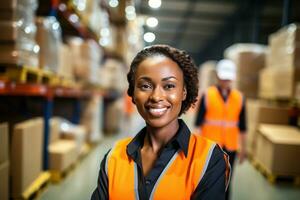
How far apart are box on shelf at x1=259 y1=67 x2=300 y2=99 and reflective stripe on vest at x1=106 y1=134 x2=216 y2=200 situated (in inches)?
185

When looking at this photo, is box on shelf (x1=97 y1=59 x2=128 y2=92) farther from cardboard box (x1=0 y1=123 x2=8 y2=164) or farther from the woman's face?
the woman's face

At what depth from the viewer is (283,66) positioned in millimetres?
6078

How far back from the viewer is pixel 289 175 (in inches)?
204

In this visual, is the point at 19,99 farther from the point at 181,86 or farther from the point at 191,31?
the point at 191,31

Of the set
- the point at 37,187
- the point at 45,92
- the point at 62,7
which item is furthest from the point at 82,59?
the point at 37,187

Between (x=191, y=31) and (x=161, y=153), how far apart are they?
794 inches

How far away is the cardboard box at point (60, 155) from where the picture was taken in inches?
187

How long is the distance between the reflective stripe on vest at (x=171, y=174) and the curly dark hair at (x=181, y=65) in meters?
0.25

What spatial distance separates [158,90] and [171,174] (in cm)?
36

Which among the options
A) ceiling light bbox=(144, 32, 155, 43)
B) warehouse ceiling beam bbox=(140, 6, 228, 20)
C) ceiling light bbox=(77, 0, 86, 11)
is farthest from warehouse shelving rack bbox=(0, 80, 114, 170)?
ceiling light bbox=(144, 32, 155, 43)

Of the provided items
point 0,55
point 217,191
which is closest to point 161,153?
point 217,191

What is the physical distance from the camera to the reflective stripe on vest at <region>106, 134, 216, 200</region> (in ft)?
4.63

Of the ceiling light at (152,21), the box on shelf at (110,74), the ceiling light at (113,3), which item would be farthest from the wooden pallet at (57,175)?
the ceiling light at (152,21)

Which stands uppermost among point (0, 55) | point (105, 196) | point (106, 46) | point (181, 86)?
point (106, 46)
